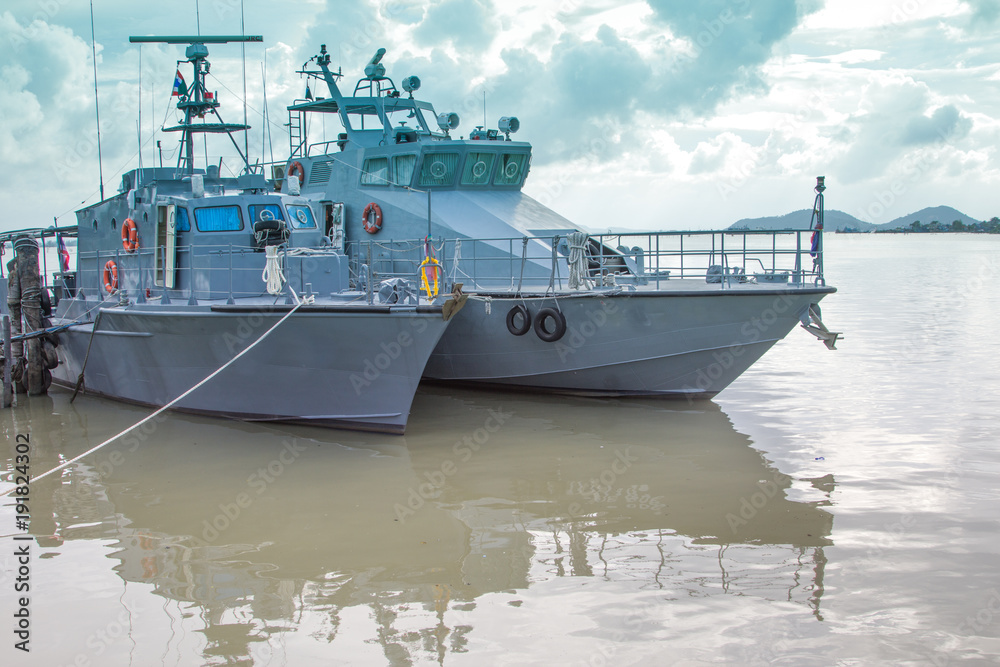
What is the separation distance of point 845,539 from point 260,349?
6.62 meters

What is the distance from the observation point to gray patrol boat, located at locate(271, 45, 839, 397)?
439 inches

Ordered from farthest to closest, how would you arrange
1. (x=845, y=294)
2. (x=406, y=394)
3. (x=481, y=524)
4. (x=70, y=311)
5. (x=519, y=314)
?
1. (x=845, y=294)
2. (x=70, y=311)
3. (x=519, y=314)
4. (x=406, y=394)
5. (x=481, y=524)

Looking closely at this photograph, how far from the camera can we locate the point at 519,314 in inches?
464

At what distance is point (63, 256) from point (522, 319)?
9.75 meters

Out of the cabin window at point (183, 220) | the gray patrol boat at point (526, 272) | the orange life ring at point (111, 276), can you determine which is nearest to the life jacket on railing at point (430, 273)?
the gray patrol boat at point (526, 272)

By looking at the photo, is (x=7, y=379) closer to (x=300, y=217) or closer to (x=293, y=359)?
(x=300, y=217)

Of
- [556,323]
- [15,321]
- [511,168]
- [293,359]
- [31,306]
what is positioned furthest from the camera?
[511,168]

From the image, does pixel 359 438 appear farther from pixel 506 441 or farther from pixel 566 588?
pixel 566 588

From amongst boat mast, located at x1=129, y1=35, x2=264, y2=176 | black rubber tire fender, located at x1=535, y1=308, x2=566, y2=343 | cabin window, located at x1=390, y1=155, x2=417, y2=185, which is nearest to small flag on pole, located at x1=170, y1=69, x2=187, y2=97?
boat mast, located at x1=129, y1=35, x2=264, y2=176

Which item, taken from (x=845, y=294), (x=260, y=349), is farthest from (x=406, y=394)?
(x=845, y=294)

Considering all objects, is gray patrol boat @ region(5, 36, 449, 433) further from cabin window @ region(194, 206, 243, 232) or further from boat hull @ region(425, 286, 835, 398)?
boat hull @ region(425, 286, 835, 398)

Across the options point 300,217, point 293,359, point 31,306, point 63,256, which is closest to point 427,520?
point 293,359

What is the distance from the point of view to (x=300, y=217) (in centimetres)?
1215

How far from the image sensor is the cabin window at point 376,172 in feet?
48.4
